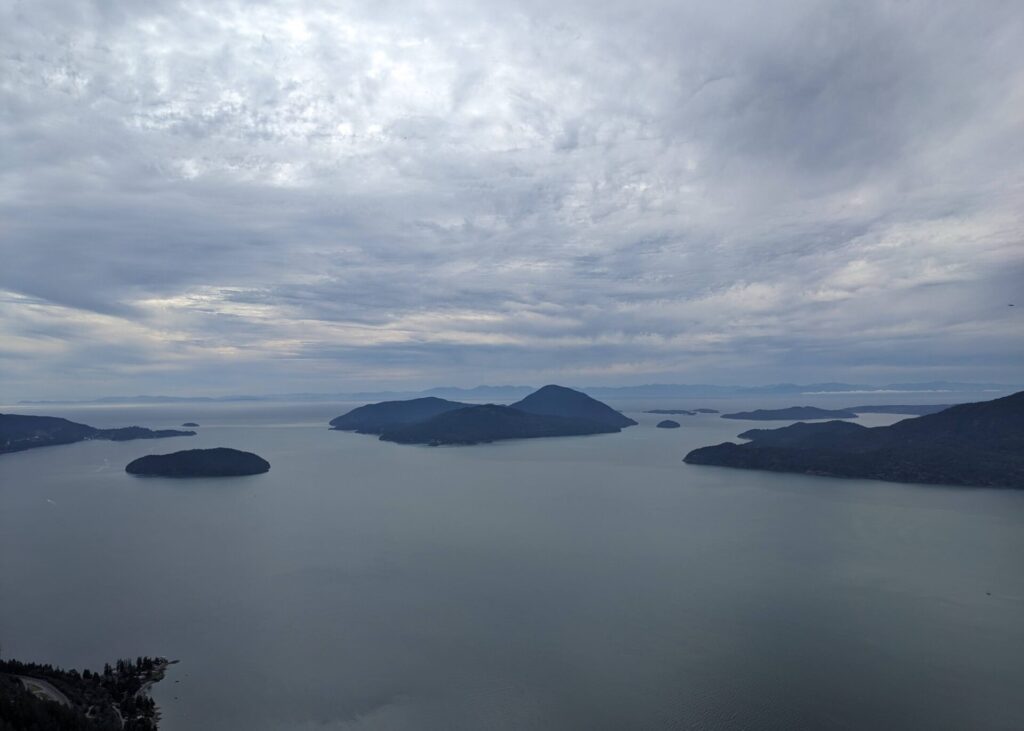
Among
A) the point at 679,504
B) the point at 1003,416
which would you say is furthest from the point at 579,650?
the point at 1003,416

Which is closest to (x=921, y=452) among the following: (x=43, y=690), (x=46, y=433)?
(x=43, y=690)

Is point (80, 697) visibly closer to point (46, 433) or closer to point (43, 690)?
point (43, 690)

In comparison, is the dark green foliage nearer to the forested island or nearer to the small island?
the small island

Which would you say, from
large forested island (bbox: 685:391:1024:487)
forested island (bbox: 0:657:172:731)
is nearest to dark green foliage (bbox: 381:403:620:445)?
large forested island (bbox: 685:391:1024:487)

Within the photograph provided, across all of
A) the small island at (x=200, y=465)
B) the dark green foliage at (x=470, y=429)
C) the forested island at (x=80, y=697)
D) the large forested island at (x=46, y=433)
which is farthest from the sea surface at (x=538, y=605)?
the large forested island at (x=46, y=433)

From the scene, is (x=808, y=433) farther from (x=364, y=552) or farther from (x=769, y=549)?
(x=364, y=552)

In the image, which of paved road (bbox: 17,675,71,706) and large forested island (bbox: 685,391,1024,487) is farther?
large forested island (bbox: 685,391,1024,487)
